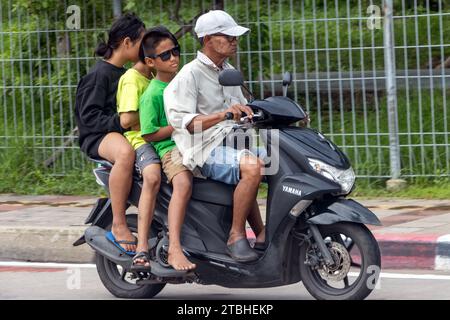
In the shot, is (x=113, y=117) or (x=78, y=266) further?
(x=78, y=266)

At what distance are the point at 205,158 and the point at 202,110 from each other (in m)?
0.28

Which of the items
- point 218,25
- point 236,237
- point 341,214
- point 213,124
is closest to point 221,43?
point 218,25

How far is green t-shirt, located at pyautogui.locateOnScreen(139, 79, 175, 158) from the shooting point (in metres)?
6.43

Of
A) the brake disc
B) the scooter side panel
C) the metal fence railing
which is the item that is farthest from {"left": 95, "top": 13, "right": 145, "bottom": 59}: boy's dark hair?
the metal fence railing

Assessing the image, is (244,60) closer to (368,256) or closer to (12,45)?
(12,45)

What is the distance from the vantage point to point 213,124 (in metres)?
6.21

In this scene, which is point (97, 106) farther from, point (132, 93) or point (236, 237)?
point (236, 237)

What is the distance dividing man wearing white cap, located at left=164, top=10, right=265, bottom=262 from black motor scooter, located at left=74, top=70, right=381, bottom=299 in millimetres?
100

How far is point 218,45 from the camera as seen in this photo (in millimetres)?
6391

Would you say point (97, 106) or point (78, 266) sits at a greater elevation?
point (97, 106)

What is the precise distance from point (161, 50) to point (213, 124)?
616mm


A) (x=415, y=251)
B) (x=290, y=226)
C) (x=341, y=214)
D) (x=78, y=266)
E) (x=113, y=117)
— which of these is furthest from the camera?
(x=78, y=266)

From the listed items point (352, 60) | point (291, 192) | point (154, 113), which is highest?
point (352, 60)

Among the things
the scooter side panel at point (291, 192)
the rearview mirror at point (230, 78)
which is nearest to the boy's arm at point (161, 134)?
the rearview mirror at point (230, 78)
